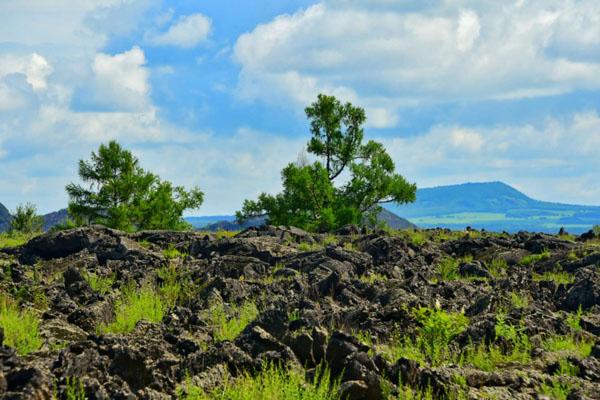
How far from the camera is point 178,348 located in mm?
11367

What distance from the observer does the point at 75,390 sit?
8586mm

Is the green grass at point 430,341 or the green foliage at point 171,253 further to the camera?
the green foliage at point 171,253

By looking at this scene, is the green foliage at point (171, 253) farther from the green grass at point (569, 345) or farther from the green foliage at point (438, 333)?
the green grass at point (569, 345)

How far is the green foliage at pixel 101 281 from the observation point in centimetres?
1951

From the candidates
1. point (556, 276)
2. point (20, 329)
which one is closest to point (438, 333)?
point (20, 329)

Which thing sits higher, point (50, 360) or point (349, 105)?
point (349, 105)

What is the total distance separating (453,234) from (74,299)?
26.3 metres

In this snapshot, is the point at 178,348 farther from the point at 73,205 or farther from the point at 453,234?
the point at 73,205

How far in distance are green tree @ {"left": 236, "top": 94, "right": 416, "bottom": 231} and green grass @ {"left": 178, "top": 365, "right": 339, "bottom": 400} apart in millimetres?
47744

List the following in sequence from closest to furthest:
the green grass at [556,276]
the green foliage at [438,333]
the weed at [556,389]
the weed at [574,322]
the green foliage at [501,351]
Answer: the weed at [556,389] → the green foliage at [501,351] → the green foliage at [438,333] → the weed at [574,322] → the green grass at [556,276]

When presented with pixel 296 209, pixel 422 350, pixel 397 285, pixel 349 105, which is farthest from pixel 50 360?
pixel 349 105

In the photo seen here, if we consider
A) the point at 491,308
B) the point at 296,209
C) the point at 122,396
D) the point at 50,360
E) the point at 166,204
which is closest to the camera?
the point at 122,396

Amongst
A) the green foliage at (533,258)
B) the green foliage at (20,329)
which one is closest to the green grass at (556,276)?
the green foliage at (533,258)

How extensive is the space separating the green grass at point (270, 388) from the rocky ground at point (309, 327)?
0.11 meters
